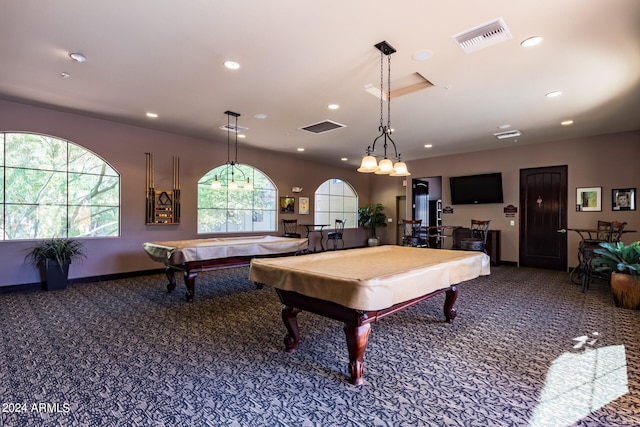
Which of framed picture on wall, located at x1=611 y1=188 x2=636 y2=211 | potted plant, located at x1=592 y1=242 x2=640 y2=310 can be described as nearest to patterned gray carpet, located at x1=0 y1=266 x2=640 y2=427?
potted plant, located at x1=592 y1=242 x2=640 y2=310

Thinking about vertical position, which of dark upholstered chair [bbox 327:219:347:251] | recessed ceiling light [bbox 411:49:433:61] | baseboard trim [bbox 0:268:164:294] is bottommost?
baseboard trim [bbox 0:268:164:294]

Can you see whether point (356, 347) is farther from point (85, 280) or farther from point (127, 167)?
point (127, 167)

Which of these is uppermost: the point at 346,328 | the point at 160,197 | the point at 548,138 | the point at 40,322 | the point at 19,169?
the point at 548,138

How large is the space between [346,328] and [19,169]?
5.96 meters

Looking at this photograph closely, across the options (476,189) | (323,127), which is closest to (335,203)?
(476,189)

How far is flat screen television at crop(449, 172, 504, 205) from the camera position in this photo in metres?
7.67

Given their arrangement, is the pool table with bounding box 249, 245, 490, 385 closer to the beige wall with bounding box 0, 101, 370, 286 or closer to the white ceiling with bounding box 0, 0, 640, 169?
the white ceiling with bounding box 0, 0, 640, 169

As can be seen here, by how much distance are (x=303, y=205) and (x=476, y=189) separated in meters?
4.74

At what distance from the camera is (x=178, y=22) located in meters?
2.74

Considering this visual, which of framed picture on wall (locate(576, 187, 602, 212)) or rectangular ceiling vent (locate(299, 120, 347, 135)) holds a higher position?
rectangular ceiling vent (locate(299, 120, 347, 135))

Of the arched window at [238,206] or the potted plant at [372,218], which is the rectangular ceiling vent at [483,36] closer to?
the arched window at [238,206]

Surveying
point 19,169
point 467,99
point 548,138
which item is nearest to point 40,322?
point 19,169

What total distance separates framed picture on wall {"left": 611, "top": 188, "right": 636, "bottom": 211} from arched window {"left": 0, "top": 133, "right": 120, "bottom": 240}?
9.90 meters

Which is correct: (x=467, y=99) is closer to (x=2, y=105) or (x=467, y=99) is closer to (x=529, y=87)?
(x=529, y=87)
